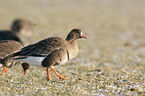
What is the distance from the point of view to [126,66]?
44.3 ft

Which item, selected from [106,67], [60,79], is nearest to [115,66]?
[106,67]

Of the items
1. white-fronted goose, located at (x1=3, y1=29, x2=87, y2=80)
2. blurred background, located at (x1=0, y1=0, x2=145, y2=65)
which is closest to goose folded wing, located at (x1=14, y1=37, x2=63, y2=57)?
white-fronted goose, located at (x1=3, y1=29, x2=87, y2=80)

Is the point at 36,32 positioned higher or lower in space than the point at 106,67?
higher

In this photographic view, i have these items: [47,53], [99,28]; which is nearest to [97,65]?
[47,53]

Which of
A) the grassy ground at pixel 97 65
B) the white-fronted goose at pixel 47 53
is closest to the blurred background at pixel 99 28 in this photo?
the grassy ground at pixel 97 65

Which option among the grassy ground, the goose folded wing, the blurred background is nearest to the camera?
the grassy ground

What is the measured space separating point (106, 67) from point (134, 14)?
2675cm

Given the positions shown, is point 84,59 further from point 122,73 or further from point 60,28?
point 60,28

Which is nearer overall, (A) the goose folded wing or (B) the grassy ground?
(B) the grassy ground

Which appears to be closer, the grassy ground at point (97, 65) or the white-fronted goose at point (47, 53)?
the grassy ground at point (97, 65)

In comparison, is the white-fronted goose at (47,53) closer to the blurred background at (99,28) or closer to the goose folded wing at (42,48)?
the goose folded wing at (42,48)

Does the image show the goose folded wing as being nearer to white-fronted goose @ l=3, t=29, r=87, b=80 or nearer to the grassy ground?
white-fronted goose @ l=3, t=29, r=87, b=80

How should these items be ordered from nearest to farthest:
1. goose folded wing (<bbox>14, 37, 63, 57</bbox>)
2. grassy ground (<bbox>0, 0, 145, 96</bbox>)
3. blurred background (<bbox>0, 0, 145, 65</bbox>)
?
grassy ground (<bbox>0, 0, 145, 96</bbox>) < goose folded wing (<bbox>14, 37, 63, 57</bbox>) < blurred background (<bbox>0, 0, 145, 65</bbox>)

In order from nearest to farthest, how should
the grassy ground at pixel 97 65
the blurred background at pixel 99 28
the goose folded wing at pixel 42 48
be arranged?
the grassy ground at pixel 97 65 → the goose folded wing at pixel 42 48 → the blurred background at pixel 99 28
